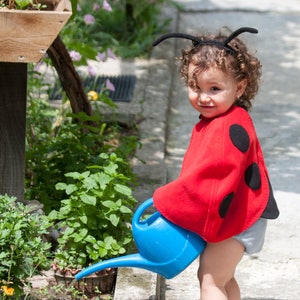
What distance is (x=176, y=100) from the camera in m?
7.85

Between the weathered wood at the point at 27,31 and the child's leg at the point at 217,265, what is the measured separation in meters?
1.14

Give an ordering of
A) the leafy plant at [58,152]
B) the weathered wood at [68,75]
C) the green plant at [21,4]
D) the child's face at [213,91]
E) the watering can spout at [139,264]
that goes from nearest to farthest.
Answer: the child's face at [213,91], the watering can spout at [139,264], the green plant at [21,4], the leafy plant at [58,152], the weathered wood at [68,75]

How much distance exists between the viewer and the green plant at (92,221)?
4.38m

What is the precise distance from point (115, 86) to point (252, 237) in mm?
4293

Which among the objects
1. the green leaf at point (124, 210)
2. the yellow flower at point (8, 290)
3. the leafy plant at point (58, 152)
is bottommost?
the leafy plant at point (58, 152)

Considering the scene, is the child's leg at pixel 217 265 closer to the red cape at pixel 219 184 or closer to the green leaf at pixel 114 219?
the red cape at pixel 219 184

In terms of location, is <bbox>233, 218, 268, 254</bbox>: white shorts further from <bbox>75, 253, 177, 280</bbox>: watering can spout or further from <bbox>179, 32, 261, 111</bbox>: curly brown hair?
<bbox>179, 32, 261, 111</bbox>: curly brown hair

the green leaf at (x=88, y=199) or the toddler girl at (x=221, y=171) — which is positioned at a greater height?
the toddler girl at (x=221, y=171)

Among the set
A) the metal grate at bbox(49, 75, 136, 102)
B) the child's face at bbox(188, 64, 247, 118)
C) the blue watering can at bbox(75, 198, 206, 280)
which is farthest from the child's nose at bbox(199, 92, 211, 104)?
the metal grate at bbox(49, 75, 136, 102)

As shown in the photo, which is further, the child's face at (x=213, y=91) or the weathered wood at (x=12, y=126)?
the weathered wood at (x=12, y=126)

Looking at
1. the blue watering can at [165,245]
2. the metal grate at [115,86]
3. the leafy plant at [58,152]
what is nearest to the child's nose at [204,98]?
the blue watering can at [165,245]

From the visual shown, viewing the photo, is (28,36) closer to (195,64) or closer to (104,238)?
(195,64)

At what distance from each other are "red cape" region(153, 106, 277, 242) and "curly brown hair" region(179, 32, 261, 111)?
118 millimetres

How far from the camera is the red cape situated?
11.4ft
